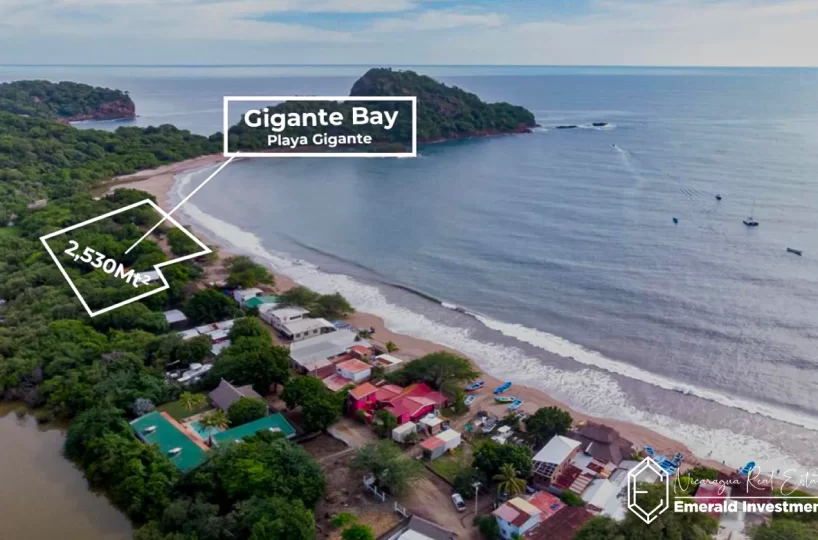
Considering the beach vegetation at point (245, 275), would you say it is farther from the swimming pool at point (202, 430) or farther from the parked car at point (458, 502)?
the parked car at point (458, 502)

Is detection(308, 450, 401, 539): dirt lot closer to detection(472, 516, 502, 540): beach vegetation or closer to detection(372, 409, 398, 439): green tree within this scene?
detection(372, 409, 398, 439): green tree

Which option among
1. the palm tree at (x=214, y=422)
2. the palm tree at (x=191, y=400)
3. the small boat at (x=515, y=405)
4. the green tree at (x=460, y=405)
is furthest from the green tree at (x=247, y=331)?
the small boat at (x=515, y=405)

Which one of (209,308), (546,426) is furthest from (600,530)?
(209,308)

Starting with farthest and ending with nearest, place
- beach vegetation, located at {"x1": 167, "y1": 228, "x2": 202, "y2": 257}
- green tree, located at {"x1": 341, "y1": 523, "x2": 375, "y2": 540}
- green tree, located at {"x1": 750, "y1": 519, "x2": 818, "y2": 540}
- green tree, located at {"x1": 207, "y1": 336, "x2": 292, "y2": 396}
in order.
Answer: beach vegetation, located at {"x1": 167, "y1": 228, "x2": 202, "y2": 257} → green tree, located at {"x1": 207, "y1": 336, "x2": 292, "y2": 396} → green tree, located at {"x1": 341, "y1": 523, "x2": 375, "y2": 540} → green tree, located at {"x1": 750, "y1": 519, "x2": 818, "y2": 540}

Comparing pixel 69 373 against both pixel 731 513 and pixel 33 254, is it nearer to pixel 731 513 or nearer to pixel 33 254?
pixel 33 254

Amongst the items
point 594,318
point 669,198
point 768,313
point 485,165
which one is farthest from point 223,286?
point 485,165

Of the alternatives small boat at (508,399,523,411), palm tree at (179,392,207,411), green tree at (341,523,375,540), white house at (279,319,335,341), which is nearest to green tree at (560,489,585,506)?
small boat at (508,399,523,411)
